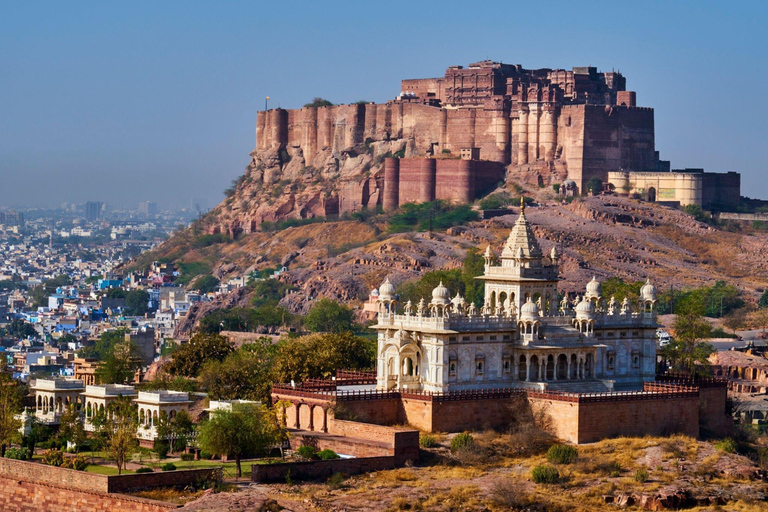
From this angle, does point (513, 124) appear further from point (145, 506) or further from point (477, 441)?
point (145, 506)

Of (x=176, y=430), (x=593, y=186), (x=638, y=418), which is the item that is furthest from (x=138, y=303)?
(x=638, y=418)

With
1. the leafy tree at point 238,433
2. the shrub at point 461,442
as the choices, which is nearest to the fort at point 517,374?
the shrub at point 461,442

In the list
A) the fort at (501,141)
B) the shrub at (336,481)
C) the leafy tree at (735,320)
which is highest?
the fort at (501,141)

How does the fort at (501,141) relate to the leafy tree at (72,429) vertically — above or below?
above

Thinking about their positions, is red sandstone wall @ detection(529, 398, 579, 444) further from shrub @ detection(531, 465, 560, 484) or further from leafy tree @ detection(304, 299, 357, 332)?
leafy tree @ detection(304, 299, 357, 332)

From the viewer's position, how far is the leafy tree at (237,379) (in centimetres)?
7000

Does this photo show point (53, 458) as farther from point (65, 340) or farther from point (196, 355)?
point (65, 340)

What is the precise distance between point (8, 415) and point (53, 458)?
4.47 meters

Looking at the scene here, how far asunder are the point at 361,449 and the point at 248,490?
18.9 ft

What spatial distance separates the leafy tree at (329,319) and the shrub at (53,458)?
5041cm

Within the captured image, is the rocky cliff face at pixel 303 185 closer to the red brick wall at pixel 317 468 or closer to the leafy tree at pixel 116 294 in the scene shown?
the leafy tree at pixel 116 294

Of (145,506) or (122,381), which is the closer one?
(145,506)

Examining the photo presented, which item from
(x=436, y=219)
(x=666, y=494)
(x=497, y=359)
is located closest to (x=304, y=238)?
(x=436, y=219)

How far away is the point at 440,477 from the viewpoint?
2308 inches
